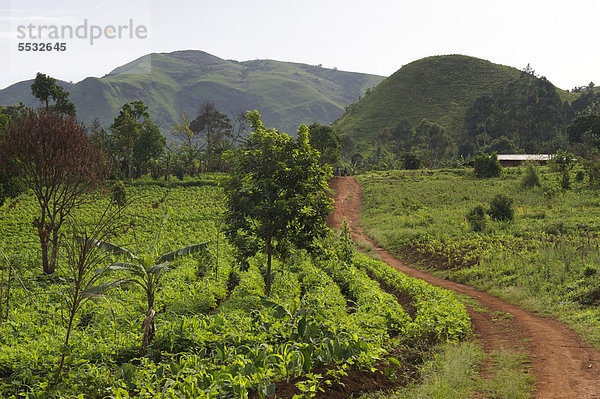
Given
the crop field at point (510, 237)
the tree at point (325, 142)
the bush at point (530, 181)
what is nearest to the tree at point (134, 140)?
the tree at point (325, 142)

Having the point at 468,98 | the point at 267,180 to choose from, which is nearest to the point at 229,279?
the point at 267,180

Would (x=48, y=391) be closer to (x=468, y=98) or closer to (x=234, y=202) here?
(x=234, y=202)

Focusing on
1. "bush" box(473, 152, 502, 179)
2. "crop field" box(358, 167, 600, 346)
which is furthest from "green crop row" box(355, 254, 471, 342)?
"bush" box(473, 152, 502, 179)

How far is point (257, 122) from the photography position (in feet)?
41.8

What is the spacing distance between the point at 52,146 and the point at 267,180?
396 inches

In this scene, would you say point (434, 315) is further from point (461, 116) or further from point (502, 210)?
point (461, 116)

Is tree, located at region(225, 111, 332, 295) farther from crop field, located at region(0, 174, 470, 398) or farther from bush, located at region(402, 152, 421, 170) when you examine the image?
bush, located at region(402, 152, 421, 170)

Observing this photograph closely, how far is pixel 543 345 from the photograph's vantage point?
32.5ft

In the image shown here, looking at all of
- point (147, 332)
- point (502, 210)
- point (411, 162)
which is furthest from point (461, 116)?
point (147, 332)

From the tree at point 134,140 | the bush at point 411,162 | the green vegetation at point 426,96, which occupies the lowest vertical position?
the bush at point 411,162

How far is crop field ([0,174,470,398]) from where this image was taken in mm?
6602

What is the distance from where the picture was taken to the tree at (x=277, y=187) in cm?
1198

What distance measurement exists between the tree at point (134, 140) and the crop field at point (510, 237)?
3260 centimetres

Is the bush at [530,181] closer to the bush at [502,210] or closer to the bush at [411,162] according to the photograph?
the bush at [502,210]
